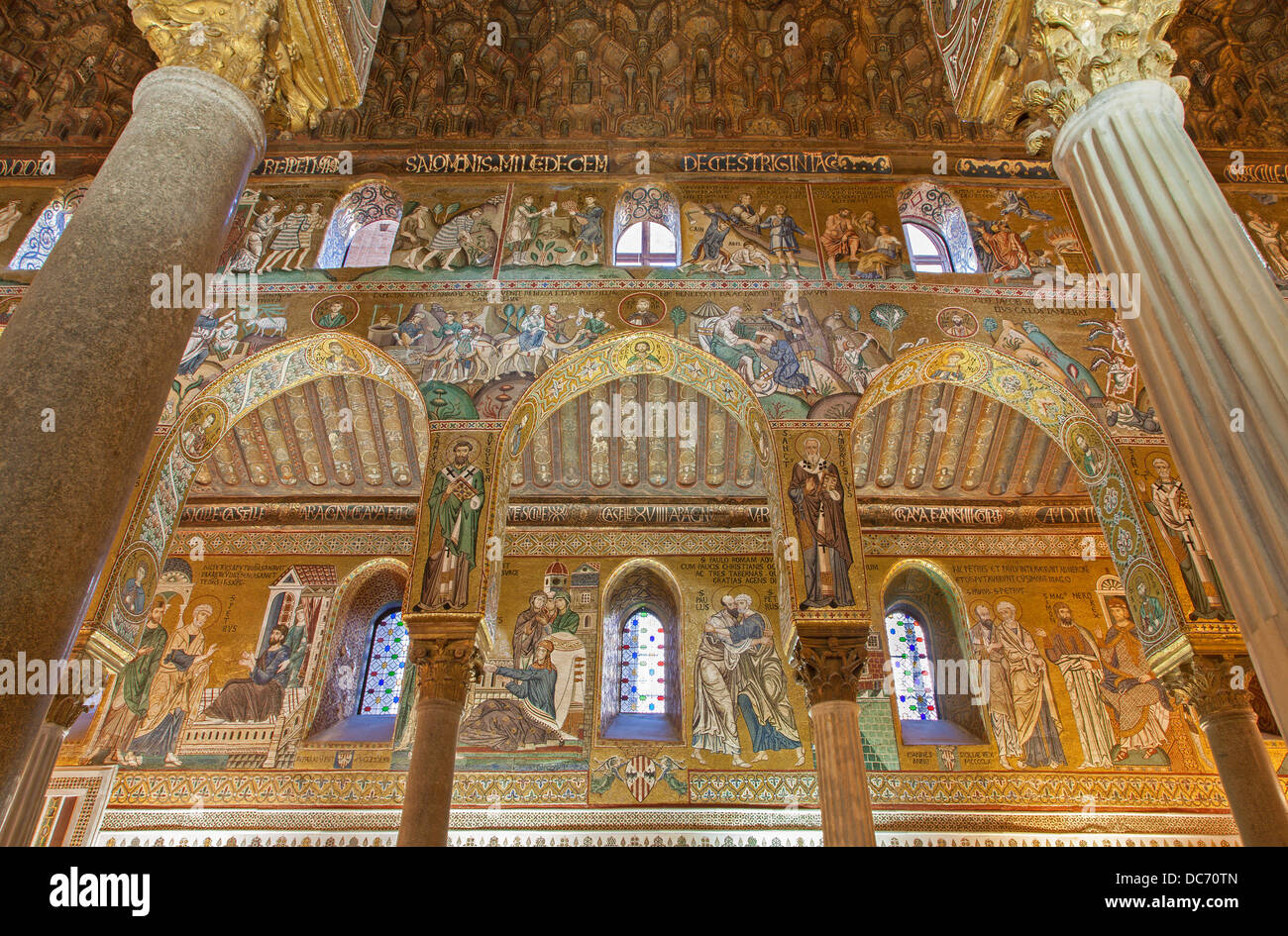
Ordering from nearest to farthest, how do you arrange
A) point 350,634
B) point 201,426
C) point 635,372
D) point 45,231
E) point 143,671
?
1. point 201,426
2. point 635,372
3. point 45,231
4. point 143,671
5. point 350,634

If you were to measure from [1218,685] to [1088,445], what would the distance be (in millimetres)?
2492

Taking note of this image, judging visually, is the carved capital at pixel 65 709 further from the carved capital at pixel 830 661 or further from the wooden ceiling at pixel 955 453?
the wooden ceiling at pixel 955 453

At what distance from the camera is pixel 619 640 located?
1166cm

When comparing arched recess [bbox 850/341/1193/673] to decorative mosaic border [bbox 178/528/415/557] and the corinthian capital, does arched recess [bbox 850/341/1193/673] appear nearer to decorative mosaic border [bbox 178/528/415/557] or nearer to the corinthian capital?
the corinthian capital

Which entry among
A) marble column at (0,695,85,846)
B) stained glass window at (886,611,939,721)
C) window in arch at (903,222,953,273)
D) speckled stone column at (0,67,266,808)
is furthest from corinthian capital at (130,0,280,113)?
stained glass window at (886,611,939,721)

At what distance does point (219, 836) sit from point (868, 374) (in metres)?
8.63

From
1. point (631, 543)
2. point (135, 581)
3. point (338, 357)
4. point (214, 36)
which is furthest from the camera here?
point (631, 543)

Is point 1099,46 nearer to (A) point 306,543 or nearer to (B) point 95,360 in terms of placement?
(B) point 95,360

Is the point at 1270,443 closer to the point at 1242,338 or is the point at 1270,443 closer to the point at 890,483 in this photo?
the point at 1242,338

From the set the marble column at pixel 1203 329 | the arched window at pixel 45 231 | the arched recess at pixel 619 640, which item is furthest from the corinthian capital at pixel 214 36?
the arched recess at pixel 619 640

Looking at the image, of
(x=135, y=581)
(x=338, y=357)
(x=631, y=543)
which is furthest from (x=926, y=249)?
(x=135, y=581)
